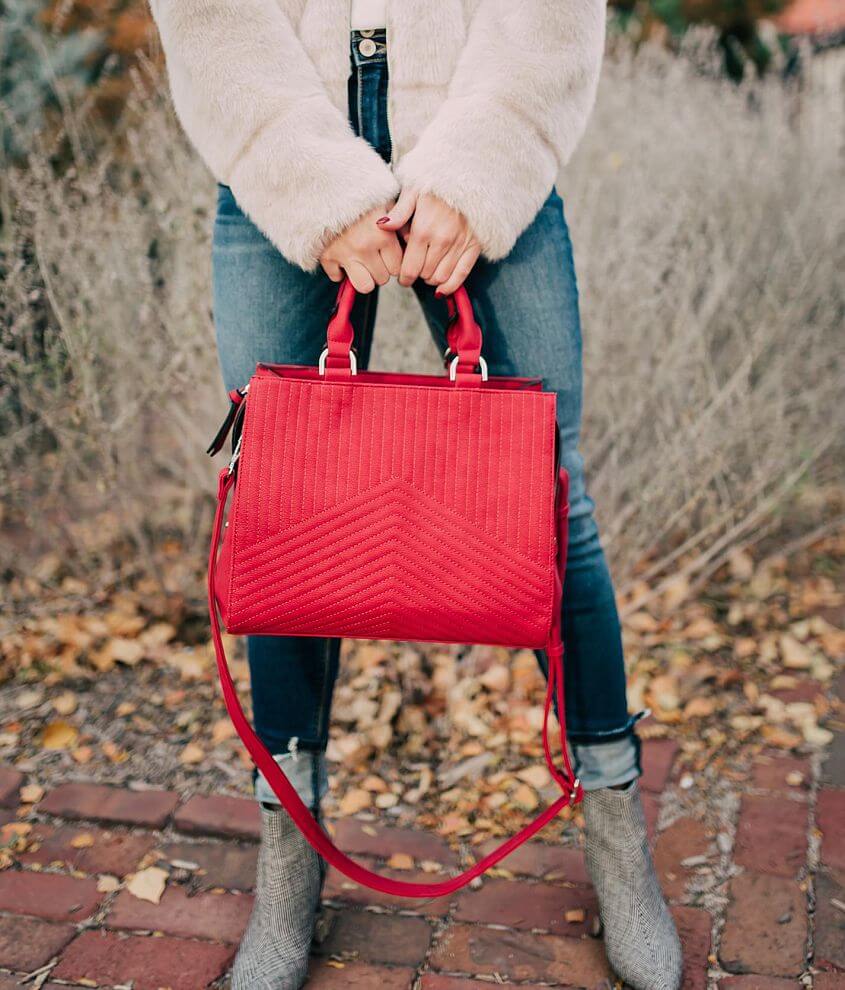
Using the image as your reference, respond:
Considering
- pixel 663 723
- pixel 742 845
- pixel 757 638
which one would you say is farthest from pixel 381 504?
pixel 757 638

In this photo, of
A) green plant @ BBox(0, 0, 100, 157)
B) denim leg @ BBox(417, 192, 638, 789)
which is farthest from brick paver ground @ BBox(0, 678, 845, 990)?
green plant @ BBox(0, 0, 100, 157)

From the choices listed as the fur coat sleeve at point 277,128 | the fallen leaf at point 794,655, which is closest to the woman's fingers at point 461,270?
the fur coat sleeve at point 277,128

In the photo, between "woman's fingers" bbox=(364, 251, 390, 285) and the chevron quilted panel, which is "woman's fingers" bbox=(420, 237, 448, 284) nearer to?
"woman's fingers" bbox=(364, 251, 390, 285)

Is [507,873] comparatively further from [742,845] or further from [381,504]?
[381,504]

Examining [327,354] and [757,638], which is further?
[757,638]

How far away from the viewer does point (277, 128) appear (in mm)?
1338

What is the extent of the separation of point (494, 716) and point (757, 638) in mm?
849

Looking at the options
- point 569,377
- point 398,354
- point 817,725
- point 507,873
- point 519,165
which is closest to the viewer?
point 519,165

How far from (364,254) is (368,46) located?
295mm

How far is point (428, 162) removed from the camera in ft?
4.33

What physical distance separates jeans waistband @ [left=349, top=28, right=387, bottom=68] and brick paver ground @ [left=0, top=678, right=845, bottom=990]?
1367 millimetres

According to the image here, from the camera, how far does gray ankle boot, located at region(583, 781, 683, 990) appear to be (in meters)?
1.53

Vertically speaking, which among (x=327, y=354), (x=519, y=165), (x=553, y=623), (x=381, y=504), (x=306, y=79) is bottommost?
(x=553, y=623)

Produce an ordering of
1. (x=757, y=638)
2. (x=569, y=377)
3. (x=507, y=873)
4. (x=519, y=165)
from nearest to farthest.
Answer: (x=519, y=165)
(x=569, y=377)
(x=507, y=873)
(x=757, y=638)
